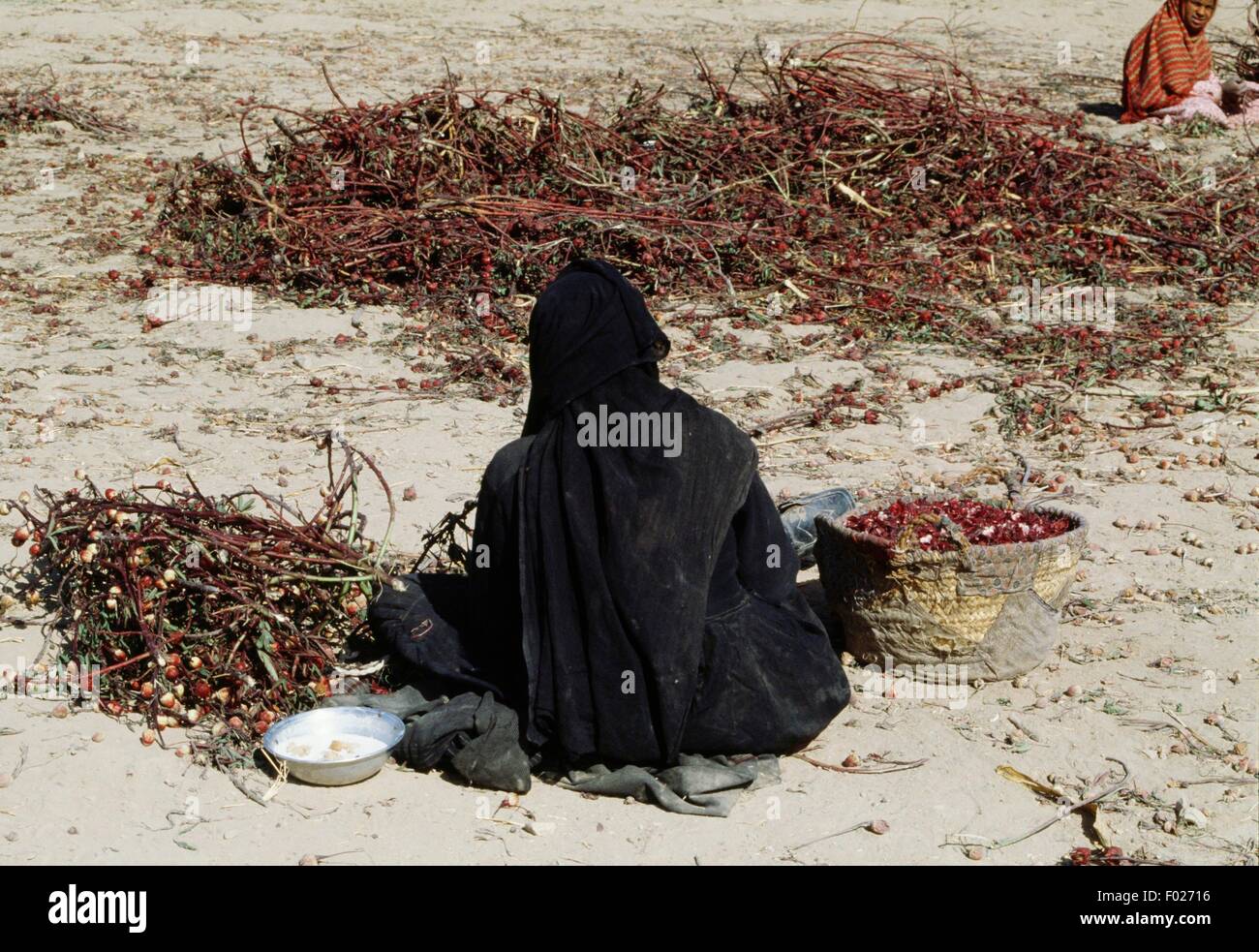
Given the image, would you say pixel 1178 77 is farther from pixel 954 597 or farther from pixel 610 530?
pixel 610 530

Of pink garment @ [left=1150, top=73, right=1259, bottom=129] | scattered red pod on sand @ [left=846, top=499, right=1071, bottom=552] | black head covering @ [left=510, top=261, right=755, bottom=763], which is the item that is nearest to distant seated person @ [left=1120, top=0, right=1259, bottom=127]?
pink garment @ [left=1150, top=73, right=1259, bottom=129]

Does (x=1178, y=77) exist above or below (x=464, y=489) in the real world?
above

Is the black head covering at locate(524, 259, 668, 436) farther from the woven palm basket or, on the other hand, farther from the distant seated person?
the distant seated person

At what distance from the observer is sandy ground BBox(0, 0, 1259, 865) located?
3250 millimetres

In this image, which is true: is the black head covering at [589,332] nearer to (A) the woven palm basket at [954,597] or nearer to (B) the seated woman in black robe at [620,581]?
(B) the seated woman in black robe at [620,581]

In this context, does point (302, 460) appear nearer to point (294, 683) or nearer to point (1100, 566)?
point (294, 683)

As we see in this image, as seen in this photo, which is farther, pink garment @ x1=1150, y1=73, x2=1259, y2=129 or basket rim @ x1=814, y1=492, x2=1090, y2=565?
pink garment @ x1=1150, y1=73, x2=1259, y2=129

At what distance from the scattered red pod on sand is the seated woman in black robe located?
440 mm

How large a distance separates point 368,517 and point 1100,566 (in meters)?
2.28

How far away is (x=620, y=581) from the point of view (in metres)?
3.23

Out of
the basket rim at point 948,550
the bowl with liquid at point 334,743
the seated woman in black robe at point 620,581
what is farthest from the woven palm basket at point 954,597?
the bowl with liquid at point 334,743

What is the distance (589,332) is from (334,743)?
1.15m

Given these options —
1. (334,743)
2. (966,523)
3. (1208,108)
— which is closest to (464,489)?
(334,743)

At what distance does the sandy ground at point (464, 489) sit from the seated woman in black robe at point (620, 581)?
16 centimetres
